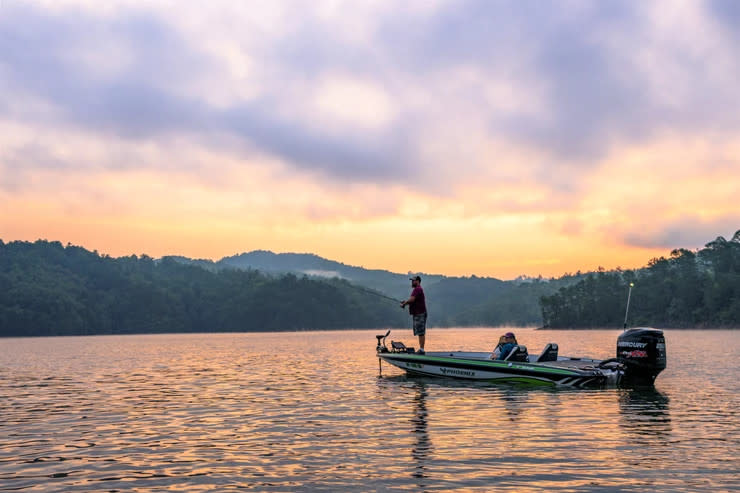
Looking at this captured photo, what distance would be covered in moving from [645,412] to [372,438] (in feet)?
28.8

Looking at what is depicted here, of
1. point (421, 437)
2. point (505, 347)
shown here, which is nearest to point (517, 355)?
point (505, 347)

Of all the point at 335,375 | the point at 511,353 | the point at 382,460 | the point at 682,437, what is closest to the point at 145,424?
the point at 382,460

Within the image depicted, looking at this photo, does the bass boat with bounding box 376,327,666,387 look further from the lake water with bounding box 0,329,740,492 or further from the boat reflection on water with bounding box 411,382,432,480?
the boat reflection on water with bounding box 411,382,432,480

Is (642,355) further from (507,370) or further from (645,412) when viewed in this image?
(645,412)

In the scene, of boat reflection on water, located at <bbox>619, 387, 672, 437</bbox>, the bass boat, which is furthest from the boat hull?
boat reflection on water, located at <bbox>619, 387, 672, 437</bbox>

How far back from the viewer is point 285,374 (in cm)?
A: 3769

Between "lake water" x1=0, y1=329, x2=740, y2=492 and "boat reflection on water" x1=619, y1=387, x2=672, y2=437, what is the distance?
0.19ft

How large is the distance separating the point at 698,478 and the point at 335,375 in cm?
2523

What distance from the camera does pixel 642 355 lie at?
2723 cm

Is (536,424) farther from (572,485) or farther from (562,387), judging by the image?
(562,387)

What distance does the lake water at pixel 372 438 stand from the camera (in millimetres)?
12344

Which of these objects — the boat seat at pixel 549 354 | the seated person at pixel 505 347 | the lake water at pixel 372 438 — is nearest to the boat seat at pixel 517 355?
the seated person at pixel 505 347

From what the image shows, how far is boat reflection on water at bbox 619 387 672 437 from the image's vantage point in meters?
17.5

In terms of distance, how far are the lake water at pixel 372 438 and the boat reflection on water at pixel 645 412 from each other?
6cm
